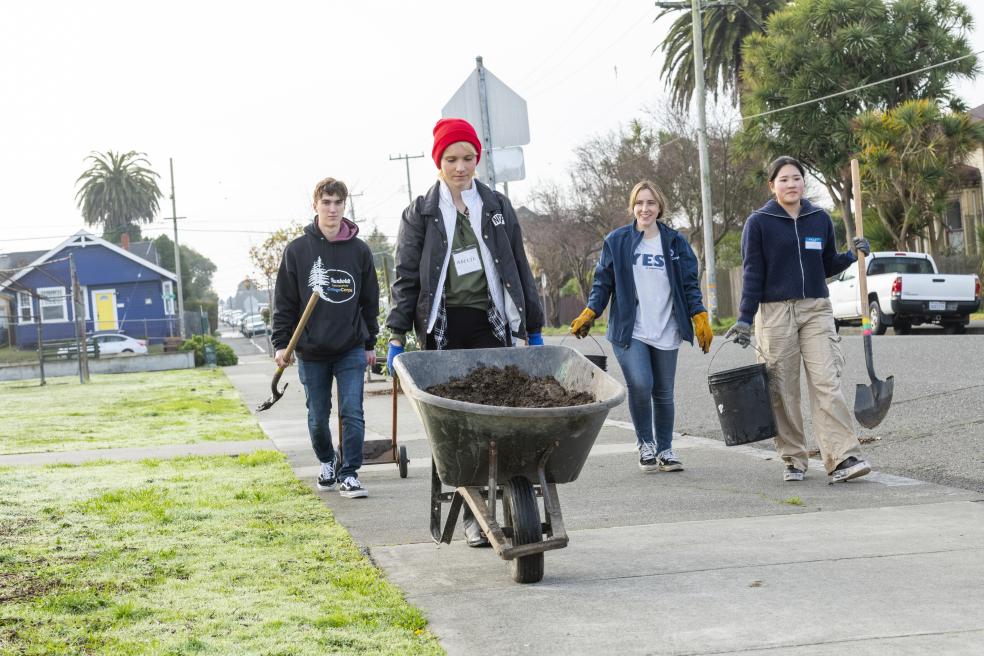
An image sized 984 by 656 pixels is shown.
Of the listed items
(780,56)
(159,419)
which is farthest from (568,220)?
(159,419)

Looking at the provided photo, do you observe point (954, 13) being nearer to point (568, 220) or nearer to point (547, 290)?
point (568, 220)

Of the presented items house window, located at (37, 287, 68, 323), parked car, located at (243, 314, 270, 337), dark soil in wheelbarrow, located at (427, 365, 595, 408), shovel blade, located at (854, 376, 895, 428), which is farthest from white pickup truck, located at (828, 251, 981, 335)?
parked car, located at (243, 314, 270, 337)

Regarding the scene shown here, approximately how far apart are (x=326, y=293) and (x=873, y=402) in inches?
143

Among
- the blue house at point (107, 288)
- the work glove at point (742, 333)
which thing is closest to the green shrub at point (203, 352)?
the blue house at point (107, 288)

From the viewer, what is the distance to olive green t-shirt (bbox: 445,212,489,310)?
562 centimetres

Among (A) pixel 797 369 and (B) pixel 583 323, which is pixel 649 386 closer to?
(B) pixel 583 323

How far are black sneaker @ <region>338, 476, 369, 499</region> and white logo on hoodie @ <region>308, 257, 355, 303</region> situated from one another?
1160mm

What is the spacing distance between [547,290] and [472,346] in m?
55.9

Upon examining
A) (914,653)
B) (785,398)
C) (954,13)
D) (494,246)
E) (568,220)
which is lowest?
(914,653)

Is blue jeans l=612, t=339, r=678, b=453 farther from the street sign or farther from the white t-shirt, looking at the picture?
the street sign

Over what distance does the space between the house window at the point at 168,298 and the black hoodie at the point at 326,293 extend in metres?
53.6

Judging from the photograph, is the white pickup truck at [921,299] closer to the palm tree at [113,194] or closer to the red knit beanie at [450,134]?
the red knit beanie at [450,134]

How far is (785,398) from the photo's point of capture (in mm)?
7328

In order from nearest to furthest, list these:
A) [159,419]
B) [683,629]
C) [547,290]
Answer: [683,629] < [159,419] < [547,290]
